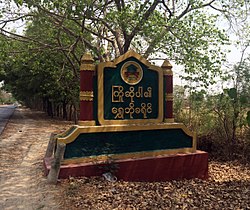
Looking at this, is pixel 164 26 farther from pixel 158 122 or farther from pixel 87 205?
pixel 87 205

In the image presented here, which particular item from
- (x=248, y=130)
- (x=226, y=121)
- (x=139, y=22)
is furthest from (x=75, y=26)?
(x=248, y=130)

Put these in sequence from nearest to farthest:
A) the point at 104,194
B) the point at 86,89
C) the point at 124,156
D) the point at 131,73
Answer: the point at 104,194 < the point at 86,89 < the point at 124,156 < the point at 131,73

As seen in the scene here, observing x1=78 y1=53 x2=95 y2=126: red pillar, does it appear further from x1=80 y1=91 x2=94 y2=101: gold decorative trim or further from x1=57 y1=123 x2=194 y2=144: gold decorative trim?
x1=57 y1=123 x2=194 y2=144: gold decorative trim

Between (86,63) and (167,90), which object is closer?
(86,63)

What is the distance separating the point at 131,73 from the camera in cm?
702

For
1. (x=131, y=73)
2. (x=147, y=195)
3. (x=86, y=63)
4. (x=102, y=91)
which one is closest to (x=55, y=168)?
(x=147, y=195)

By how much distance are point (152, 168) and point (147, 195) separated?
6.00 feet

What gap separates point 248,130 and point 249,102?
109 centimetres

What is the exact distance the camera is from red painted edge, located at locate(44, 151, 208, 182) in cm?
601

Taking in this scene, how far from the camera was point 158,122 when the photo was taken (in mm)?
7406

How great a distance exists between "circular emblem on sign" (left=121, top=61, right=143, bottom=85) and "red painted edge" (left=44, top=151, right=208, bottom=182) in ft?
6.62

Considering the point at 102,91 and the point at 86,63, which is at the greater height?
the point at 86,63

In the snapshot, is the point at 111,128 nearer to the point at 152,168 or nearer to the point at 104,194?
the point at 152,168

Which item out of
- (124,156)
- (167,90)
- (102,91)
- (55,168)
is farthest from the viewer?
(167,90)
